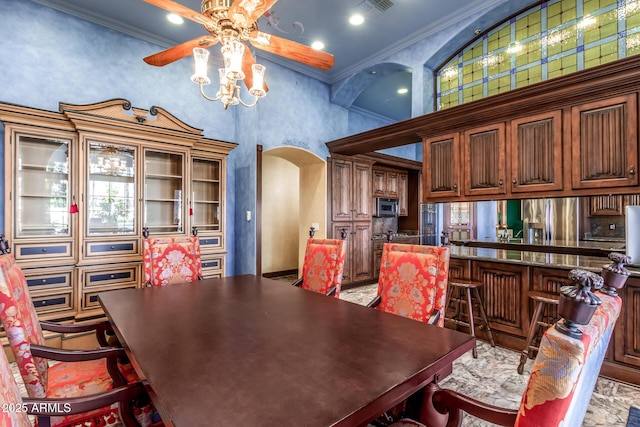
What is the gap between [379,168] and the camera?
6293mm

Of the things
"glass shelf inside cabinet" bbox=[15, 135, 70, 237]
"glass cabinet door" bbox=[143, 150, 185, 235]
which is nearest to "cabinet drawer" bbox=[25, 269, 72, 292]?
"glass shelf inside cabinet" bbox=[15, 135, 70, 237]

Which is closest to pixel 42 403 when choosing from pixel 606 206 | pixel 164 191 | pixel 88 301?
pixel 88 301

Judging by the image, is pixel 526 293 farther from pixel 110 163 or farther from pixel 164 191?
pixel 110 163

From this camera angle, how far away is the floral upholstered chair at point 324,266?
2.28 metres

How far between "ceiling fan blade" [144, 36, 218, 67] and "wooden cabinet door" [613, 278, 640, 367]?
345 cm

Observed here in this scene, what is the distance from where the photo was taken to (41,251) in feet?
9.16

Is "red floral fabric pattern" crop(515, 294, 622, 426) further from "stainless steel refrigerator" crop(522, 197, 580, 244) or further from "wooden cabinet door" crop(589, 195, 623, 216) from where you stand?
"wooden cabinet door" crop(589, 195, 623, 216)

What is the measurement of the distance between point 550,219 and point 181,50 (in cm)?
524

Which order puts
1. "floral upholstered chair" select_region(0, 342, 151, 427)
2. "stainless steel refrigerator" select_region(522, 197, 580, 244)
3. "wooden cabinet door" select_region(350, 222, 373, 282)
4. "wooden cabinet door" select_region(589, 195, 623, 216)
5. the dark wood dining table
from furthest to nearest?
"wooden cabinet door" select_region(350, 222, 373, 282) → "wooden cabinet door" select_region(589, 195, 623, 216) → "stainless steel refrigerator" select_region(522, 197, 580, 244) → the dark wood dining table → "floral upholstered chair" select_region(0, 342, 151, 427)

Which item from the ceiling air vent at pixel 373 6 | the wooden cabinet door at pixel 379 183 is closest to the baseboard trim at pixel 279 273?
the wooden cabinet door at pixel 379 183

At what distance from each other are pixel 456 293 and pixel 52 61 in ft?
15.8

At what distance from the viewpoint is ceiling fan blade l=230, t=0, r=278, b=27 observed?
1.73m

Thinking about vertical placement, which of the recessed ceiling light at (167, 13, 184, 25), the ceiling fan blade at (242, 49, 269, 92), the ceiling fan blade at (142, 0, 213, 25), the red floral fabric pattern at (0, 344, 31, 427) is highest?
the recessed ceiling light at (167, 13, 184, 25)

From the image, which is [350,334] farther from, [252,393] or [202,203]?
[202,203]
